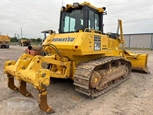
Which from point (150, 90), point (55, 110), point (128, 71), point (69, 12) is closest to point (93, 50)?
point (69, 12)

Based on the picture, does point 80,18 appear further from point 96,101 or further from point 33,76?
point 96,101

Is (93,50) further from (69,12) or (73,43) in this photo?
(69,12)

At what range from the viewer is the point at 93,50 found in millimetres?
4906

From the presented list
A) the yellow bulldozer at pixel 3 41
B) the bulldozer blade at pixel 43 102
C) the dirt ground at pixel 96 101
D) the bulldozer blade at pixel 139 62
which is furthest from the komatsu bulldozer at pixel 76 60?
the yellow bulldozer at pixel 3 41

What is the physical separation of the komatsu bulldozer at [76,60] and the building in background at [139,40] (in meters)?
31.6

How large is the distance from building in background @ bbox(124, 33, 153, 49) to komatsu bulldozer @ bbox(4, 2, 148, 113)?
31613 mm

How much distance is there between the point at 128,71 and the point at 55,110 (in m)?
4.49

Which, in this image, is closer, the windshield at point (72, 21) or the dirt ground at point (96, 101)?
the dirt ground at point (96, 101)

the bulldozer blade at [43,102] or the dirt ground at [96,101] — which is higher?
the bulldozer blade at [43,102]

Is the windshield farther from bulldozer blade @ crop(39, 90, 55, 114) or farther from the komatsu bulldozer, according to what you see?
bulldozer blade @ crop(39, 90, 55, 114)

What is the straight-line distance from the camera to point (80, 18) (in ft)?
16.7

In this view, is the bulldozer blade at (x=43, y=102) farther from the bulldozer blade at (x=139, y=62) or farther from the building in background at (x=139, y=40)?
the building in background at (x=139, y=40)

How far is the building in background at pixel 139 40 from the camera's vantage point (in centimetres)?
3445

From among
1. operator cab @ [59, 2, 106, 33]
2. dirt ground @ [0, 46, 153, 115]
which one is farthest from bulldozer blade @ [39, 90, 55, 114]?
operator cab @ [59, 2, 106, 33]
